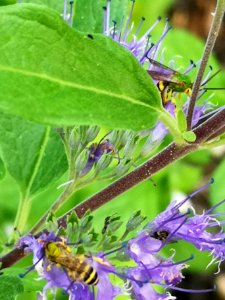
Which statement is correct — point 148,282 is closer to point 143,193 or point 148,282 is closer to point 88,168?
point 88,168

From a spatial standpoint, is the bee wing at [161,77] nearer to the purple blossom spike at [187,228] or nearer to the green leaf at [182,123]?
the green leaf at [182,123]

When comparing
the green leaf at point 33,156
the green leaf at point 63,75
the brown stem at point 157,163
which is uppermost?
the green leaf at point 63,75

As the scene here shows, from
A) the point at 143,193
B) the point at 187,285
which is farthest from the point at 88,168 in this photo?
the point at 187,285

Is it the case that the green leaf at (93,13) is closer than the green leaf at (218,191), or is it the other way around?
the green leaf at (93,13)

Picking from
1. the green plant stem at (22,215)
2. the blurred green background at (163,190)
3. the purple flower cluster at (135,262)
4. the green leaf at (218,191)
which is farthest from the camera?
the blurred green background at (163,190)

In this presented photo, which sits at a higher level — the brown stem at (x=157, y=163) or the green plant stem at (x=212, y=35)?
the green plant stem at (x=212, y=35)

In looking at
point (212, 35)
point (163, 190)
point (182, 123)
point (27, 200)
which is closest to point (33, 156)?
point (27, 200)

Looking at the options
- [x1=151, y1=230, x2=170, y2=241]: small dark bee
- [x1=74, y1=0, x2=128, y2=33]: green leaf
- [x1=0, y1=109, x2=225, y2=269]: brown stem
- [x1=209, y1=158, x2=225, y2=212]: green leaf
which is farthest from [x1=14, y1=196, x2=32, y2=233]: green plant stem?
[x1=209, y1=158, x2=225, y2=212]: green leaf

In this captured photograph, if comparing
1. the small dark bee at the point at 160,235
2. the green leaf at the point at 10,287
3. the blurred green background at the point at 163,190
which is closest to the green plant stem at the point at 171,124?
the small dark bee at the point at 160,235
